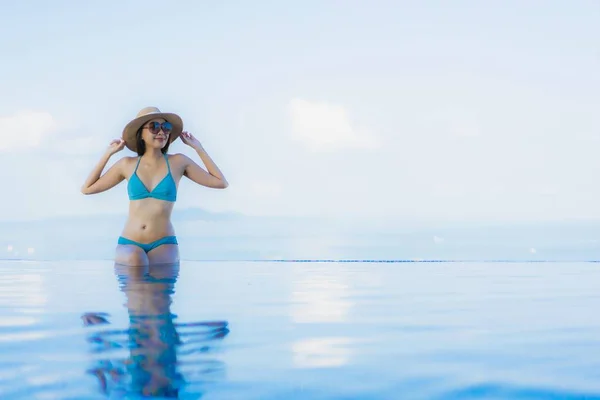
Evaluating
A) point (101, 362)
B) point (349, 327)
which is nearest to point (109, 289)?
point (349, 327)

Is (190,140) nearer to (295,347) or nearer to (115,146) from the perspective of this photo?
(115,146)

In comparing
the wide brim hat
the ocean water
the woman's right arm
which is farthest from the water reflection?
the woman's right arm

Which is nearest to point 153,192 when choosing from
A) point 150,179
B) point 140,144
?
point 150,179

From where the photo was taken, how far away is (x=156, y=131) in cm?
720

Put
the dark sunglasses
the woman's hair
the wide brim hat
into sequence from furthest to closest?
the woman's hair, the dark sunglasses, the wide brim hat

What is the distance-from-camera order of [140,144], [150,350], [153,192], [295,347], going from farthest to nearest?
[140,144]
[153,192]
[295,347]
[150,350]

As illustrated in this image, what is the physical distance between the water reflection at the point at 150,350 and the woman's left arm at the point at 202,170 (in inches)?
130

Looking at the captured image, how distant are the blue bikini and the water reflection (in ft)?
10.2

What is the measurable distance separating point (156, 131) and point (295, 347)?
16.4 ft

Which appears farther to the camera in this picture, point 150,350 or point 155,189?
point 155,189

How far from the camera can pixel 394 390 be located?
6.03 ft

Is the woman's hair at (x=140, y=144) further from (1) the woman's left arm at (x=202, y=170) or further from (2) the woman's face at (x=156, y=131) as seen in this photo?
(1) the woman's left arm at (x=202, y=170)

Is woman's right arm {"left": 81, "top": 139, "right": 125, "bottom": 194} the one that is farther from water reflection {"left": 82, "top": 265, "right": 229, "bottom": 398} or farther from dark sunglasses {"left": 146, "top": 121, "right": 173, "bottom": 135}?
water reflection {"left": 82, "top": 265, "right": 229, "bottom": 398}

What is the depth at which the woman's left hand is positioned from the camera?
7383 mm
